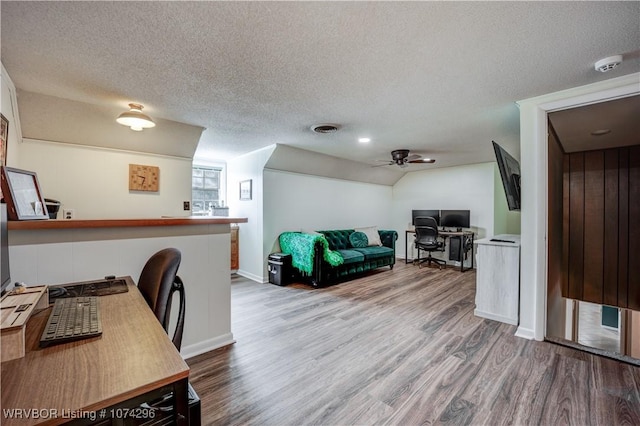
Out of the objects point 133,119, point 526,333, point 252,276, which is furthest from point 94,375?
point 252,276

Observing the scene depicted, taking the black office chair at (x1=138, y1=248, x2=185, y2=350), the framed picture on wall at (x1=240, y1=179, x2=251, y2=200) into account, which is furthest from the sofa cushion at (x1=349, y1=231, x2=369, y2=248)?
the black office chair at (x1=138, y1=248, x2=185, y2=350)

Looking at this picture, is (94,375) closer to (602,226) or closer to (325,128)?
(325,128)

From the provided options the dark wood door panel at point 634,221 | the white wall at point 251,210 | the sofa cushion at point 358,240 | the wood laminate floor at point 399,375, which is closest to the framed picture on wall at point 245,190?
the white wall at point 251,210

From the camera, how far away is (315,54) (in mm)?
1954

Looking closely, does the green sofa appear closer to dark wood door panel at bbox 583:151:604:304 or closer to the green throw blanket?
the green throw blanket

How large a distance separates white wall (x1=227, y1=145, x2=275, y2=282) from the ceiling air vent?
1209 mm

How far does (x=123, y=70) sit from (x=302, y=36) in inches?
60.6

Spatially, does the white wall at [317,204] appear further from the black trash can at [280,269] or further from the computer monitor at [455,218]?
the computer monitor at [455,218]

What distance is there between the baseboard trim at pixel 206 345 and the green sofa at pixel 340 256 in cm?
203

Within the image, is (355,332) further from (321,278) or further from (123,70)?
(123,70)

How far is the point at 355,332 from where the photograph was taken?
284 cm

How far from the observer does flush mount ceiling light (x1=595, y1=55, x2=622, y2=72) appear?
6.42 feet

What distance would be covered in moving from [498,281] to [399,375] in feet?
6.24

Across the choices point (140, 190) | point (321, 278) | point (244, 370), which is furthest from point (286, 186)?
point (244, 370)
